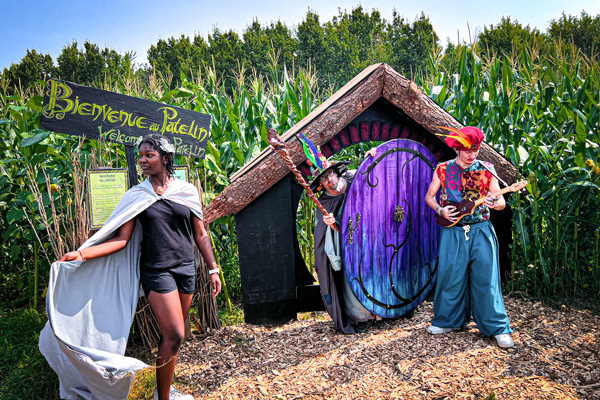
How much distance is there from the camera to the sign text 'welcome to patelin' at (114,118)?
2822 millimetres

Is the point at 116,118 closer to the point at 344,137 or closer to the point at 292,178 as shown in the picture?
the point at 292,178

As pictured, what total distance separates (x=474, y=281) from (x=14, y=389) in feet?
11.7

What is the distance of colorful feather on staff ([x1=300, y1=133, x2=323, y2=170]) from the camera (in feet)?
10.3

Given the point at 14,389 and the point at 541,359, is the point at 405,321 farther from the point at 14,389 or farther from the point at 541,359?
the point at 14,389

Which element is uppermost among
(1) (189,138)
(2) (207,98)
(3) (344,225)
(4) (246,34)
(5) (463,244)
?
(4) (246,34)

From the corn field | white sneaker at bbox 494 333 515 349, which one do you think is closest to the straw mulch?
white sneaker at bbox 494 333 515 349

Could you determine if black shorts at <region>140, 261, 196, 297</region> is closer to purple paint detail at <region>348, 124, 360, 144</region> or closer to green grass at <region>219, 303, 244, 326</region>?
green grass at <region>219, 303, 244, 326</region>

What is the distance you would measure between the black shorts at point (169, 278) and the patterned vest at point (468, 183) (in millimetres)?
2098

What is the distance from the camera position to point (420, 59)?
28.1 metres

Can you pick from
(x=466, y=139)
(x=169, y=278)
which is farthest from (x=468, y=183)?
(x=169, y=278)

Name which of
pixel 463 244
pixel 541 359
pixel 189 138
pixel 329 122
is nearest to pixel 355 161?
pixel 329 122

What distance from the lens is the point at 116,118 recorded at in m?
2.98

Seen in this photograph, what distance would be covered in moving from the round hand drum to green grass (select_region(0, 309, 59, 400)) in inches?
94.1

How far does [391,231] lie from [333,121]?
3.60 feet
